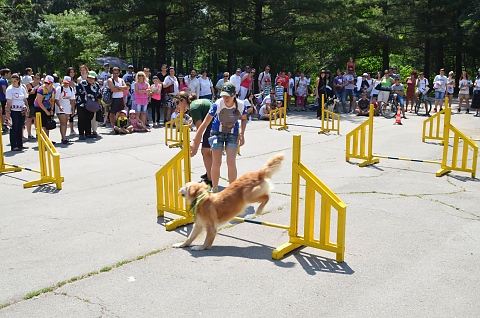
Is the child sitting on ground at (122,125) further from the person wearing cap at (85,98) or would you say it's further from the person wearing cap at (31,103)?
the person wearing cap at (31,103)

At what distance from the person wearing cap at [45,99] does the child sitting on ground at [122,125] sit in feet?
8.78

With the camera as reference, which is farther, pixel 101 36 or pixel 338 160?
pixel 101 36

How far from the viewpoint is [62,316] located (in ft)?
14.5

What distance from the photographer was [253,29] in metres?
26.3

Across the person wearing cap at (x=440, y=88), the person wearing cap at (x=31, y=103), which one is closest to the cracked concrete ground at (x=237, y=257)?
the person wearing cap at (x=31, y=103)

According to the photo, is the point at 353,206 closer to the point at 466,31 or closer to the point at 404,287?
the point at 404,287

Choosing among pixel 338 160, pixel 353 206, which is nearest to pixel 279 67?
pixel 338 160

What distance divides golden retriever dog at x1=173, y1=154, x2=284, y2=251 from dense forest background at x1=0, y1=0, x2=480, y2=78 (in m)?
17.8

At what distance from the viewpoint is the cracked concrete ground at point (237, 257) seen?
15.2 ft

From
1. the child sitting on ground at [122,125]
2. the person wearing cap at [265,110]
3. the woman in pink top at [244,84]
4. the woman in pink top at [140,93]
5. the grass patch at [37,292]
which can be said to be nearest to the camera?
the grass patch at [37,292]

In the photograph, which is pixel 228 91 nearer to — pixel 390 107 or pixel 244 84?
pixel 244 84

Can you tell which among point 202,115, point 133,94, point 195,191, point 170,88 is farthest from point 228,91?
point 170,88

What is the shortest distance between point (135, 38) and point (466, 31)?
717 inches

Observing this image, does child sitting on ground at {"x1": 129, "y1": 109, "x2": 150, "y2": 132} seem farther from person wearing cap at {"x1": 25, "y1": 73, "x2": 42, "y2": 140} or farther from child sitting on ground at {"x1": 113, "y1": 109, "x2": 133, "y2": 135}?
person wearing cap at {"x1": 25, "y1": 73, "x2": 42, "y2": 140}
